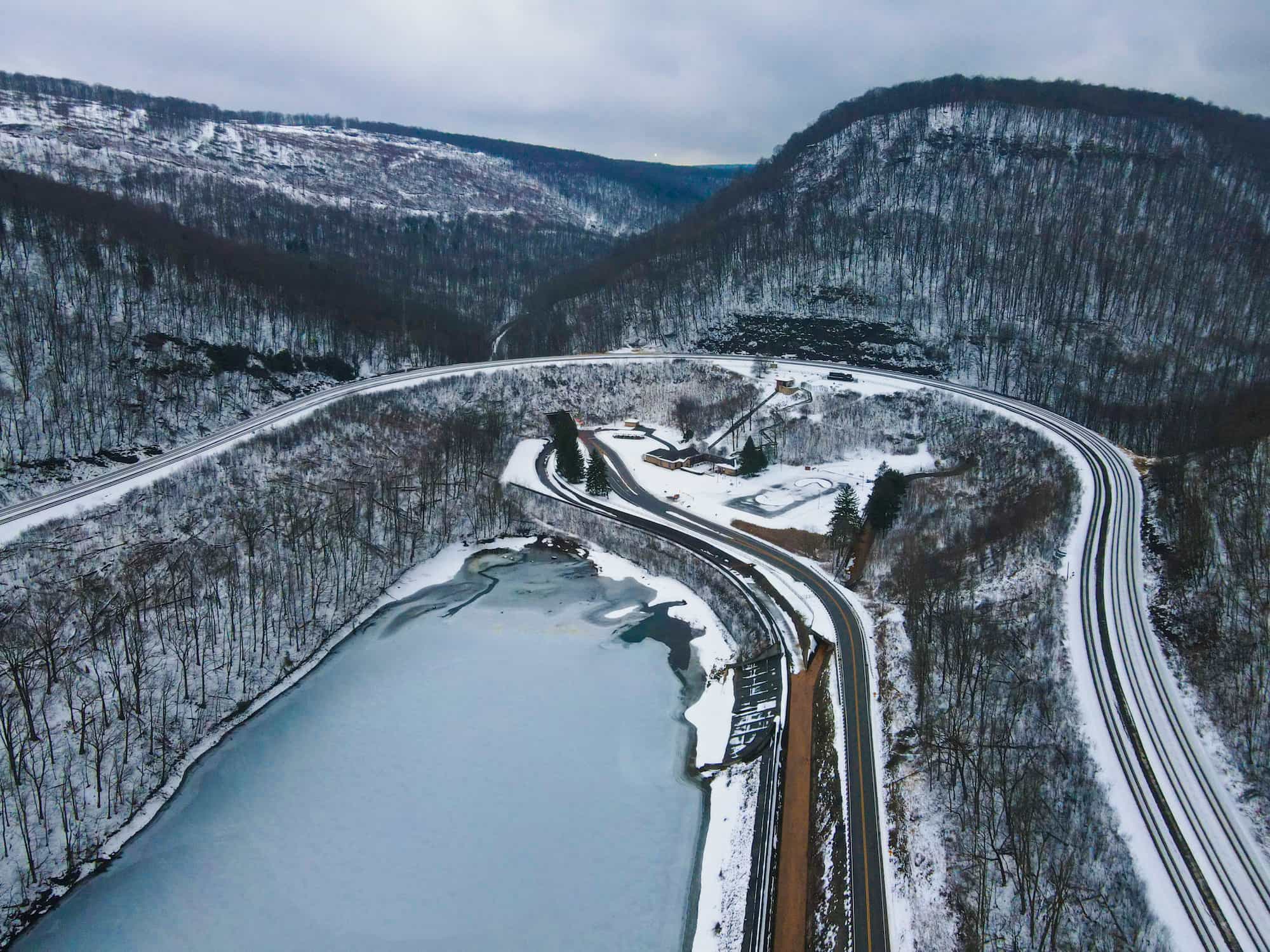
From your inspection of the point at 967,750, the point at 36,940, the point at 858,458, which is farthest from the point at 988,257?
the point at 36,940

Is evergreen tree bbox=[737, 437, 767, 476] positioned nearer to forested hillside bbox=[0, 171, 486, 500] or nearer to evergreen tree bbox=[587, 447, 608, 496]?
evergreen tree bbox=[587, 447, 608, 496]

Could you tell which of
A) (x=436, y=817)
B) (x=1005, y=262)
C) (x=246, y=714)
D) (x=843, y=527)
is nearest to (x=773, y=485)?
(x=843, y=527)

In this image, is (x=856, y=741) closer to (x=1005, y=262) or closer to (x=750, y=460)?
(x=750, y=460)

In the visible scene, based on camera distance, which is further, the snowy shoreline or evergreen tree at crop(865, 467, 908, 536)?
evergreen tree at crop(865, 467, 908, 536)

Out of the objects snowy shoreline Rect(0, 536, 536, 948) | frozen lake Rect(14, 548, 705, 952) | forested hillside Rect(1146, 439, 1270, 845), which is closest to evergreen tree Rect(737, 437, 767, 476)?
snowy shoreline Rect(0, 536, 536, 948)

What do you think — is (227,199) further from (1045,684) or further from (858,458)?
(1045,684)

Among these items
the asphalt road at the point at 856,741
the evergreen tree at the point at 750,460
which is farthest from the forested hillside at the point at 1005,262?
the asphalt road at the point at 856,741

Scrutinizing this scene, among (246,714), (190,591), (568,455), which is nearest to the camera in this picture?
(246,714)
